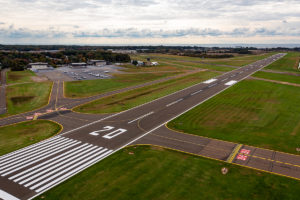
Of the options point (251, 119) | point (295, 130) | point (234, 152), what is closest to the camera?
point (234, 152)

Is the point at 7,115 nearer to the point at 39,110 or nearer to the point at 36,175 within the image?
the point at 39,110

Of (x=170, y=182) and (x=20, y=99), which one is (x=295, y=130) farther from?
(x=20, y=99)

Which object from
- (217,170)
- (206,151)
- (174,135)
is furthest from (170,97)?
(217,170)

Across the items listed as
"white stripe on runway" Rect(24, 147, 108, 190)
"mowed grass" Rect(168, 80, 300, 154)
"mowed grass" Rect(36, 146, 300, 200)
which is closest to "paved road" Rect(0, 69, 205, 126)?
"white stripe on runway" Rect(24, 147, 108, 190)

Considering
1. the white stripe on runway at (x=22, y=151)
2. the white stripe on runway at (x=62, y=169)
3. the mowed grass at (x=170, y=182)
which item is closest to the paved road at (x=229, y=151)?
the mowed grass at (x=170, y=182)

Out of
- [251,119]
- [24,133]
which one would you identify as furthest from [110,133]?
[251,119]

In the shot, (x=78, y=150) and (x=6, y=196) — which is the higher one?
(x=78, y=150)

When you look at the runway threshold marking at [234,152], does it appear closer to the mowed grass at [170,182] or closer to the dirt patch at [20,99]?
the mowed grass at [170,182]
